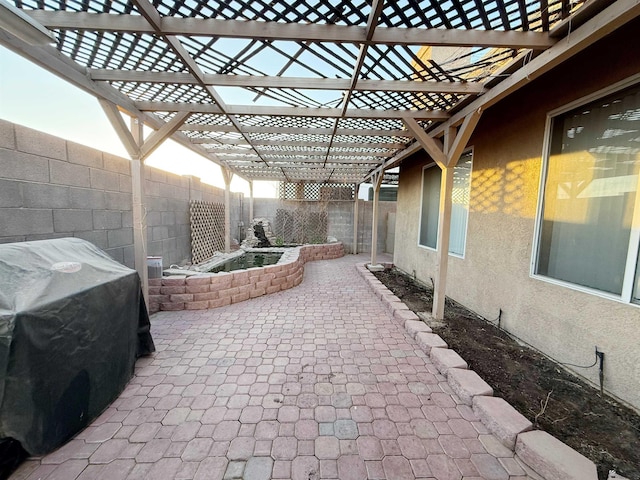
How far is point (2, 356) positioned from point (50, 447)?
0.64 meters

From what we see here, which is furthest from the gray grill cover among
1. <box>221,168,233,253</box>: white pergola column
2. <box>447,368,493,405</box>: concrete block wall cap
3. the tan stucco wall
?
<box>221,168,233,253</box>: white pergola column

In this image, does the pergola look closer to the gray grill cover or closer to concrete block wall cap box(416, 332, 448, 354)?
concrete block wall cap box(416, 332, 448, 354)

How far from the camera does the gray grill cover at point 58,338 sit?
1.25m

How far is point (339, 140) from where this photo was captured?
441 cm

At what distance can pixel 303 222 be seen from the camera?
9242 millimetres

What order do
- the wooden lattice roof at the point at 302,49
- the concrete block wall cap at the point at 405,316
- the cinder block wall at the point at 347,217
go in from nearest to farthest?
the wooden lattice roof at the point at 302,49 → the concrete block wall cap at the point at 405,316 → the cinder block wall at the point at 347,217

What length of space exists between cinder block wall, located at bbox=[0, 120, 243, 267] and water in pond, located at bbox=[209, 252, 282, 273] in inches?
56.3

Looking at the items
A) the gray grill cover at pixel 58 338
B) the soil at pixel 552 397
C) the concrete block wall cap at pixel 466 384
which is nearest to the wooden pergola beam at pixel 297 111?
the gray grill cover at pixel 58 338

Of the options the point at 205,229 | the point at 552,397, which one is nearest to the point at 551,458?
the point at 552,397

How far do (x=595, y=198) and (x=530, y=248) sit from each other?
696 mm

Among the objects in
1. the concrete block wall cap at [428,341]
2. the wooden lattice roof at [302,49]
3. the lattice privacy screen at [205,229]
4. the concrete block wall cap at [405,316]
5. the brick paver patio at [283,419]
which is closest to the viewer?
the brick paver patio at [283,419]

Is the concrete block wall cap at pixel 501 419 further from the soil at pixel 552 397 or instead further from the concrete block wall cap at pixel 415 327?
the concrete block wall cap at pixel 415 327

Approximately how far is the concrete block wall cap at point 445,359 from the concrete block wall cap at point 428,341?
6 cm

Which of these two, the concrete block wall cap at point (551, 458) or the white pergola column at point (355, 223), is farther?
the white pergola column at point (355, 223)
